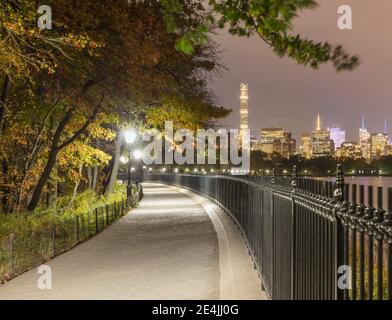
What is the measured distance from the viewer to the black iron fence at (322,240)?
305 cm

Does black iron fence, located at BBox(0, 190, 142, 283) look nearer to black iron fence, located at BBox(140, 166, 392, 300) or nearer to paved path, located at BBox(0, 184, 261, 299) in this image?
paved path, located at BBox(0, 184, 261, 299)

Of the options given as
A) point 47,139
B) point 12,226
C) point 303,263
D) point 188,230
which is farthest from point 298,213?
point 47,139

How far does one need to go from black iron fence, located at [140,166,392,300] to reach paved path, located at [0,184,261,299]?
138 centimetres

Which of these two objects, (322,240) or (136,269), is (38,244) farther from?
(322,240)

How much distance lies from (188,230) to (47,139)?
698 centimetres

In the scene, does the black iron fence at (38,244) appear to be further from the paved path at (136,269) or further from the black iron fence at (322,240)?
the black iron fence at (322,240)

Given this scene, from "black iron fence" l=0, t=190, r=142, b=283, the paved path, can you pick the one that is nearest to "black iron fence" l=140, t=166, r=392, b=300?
the paved path

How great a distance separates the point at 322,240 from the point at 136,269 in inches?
277

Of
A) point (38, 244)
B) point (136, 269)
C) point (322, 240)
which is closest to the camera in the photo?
point (322, 240)

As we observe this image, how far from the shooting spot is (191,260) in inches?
465

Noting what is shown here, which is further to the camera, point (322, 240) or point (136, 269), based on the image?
point (136, 269)

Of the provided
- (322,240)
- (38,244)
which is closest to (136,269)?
(38,244)

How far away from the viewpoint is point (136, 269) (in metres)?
10.9

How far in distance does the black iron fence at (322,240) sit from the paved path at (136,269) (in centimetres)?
138
